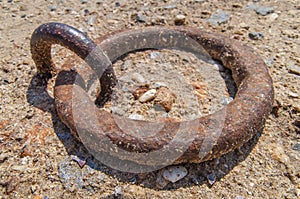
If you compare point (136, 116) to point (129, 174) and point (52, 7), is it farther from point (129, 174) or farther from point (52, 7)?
point (52, 7)

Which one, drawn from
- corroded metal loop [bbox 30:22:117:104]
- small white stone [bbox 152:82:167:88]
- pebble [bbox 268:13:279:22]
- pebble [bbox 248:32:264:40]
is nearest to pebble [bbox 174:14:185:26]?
pebble [bbox 248:32:264:40]

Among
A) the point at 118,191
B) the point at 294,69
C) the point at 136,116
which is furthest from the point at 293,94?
the point at 118,191

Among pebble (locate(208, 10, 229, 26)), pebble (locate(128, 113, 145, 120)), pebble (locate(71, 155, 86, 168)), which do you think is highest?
pebble (locate(208, 10, 229, 26))

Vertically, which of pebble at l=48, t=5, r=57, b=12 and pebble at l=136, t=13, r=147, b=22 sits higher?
pebble at l=136, t=13, r=147, b=22

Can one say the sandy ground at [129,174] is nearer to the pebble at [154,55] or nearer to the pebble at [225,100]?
the pebble at [225,100]

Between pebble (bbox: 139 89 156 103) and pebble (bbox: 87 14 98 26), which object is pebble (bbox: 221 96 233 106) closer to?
pebble (bbox: 139 89 156 103)

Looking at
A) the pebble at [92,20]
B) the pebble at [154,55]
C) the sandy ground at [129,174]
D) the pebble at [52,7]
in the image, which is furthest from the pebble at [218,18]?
the pebble at [52,7]
